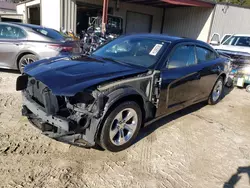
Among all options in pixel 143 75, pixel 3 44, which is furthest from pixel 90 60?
pixel 3 44

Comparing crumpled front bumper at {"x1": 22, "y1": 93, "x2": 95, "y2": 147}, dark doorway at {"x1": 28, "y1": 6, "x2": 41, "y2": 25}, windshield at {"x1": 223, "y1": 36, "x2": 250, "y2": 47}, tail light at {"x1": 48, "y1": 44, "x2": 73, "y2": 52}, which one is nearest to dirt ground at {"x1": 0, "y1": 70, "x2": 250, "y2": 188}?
crumpled front bumper at {"x1": 22, "y1": 93, "x2": 95, "y2": 147}

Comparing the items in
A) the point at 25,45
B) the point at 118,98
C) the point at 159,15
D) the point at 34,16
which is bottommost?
the point at 118,98

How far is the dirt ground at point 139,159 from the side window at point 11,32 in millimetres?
3041

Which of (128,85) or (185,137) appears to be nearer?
(128,85)

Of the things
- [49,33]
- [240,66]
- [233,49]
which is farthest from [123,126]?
[233,49]

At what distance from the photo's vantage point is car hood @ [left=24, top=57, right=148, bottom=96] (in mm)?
2518

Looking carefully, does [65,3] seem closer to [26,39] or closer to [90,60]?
[26,39]

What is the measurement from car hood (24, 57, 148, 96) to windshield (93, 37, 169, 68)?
25 centimetres

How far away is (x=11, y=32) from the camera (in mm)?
6449

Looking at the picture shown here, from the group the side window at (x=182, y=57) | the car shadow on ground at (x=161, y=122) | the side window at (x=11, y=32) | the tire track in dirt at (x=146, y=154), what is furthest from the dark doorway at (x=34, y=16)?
the tire track in dirt at (x=146, y=154)

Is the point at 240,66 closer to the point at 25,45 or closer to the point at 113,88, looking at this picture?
the point at 113,88

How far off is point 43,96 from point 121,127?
109cm

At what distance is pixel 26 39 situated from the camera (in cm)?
630

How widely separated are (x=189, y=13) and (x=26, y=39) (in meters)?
13.5
